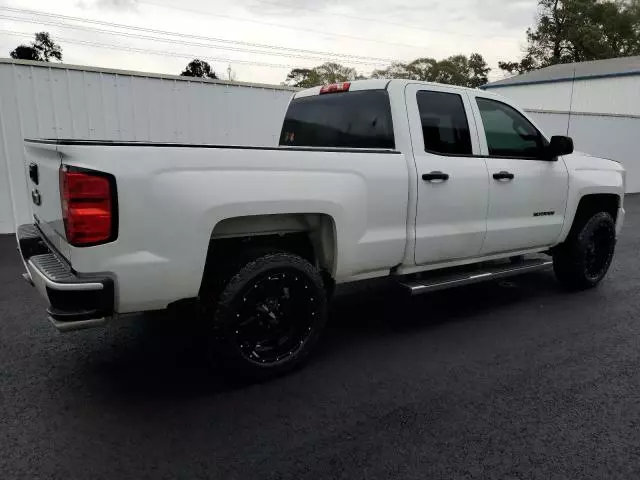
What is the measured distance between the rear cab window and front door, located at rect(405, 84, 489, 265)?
23 cm

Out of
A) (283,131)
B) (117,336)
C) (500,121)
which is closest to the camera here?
(117,336)

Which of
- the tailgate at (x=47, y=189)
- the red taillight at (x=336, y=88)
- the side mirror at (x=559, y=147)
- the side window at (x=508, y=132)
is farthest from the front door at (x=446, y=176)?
the tailgate at (x=47, y=189)

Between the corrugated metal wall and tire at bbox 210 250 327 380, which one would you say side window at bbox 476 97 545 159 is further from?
the corrugated metal wall

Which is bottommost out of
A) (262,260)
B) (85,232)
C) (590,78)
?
(262,260)

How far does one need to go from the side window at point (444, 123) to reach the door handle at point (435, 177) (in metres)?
0.21

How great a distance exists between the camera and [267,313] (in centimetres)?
Answer: 314

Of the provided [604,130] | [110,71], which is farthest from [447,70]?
[110,71]

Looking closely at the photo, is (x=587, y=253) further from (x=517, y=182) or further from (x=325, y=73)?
(x=325, y=73)

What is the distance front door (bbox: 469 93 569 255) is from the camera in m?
Result: 4.27

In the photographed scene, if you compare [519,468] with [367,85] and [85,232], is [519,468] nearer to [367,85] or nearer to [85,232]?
[85,232]

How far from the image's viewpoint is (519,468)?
240 centimetres

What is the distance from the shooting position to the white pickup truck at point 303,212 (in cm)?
258

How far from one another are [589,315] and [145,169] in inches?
161

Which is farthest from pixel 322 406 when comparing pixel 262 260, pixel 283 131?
pixel 283 131
